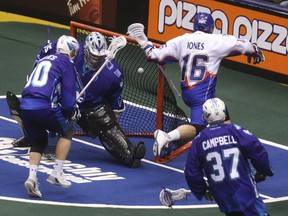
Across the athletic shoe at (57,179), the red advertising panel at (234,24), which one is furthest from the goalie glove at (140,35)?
the red advertising panel at (234,24)

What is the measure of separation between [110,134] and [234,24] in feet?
13.1

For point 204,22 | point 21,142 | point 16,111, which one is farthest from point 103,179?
point 204,22

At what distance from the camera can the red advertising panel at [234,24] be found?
17.2m

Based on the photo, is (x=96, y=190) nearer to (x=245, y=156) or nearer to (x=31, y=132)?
(x=31, y=132)

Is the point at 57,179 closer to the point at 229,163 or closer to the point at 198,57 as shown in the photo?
the point at 198,57

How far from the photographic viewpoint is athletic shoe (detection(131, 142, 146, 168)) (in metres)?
13.9

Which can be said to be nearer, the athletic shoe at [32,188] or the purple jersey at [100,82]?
the athletic shoe at [32,188]

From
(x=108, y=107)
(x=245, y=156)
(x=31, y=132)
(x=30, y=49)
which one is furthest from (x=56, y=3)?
(x=245, y=156)

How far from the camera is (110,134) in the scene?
14.3m

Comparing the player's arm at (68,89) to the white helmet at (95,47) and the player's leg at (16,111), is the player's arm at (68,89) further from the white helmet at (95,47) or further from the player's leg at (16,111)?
the player's leg at (16,111)

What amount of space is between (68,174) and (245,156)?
3.35 meters

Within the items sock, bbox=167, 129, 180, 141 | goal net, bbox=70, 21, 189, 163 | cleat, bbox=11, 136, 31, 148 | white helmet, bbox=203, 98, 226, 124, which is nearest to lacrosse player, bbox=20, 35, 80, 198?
sock, bbox=167, 129, 180, 141

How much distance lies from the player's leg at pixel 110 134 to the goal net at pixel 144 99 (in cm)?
41

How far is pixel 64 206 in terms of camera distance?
12.6 meters
